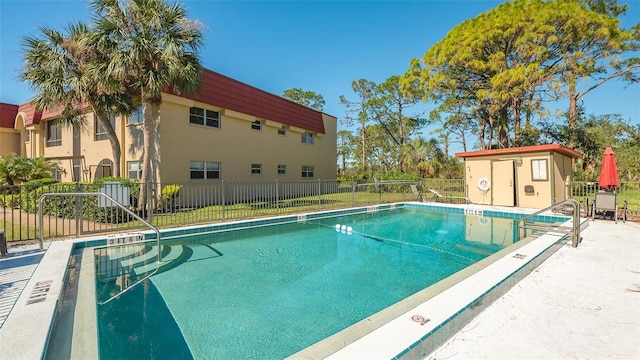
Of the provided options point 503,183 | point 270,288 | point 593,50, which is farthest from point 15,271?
point 593,50

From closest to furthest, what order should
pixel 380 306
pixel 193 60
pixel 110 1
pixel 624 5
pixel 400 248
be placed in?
pixel 380 306
pixel 400 248
pixel 110 1
pixel 193 60
pixel 624 5

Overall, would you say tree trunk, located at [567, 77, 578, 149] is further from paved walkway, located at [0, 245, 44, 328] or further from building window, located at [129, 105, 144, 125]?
paved walkway, located at [0, 245, 44, 328]

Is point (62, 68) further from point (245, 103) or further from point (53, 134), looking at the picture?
point (53, 134)

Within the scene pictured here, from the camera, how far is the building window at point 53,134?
16688 millimetres

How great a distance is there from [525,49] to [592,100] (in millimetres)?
9475

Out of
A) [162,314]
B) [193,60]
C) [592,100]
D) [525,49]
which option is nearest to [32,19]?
[193,60]

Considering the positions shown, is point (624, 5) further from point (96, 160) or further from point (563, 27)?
point (96, 160)

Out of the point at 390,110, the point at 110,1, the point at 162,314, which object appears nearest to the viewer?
the point at 162,314

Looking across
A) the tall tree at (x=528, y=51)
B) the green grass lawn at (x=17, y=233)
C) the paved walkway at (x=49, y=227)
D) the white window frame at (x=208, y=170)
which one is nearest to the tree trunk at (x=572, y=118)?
the tall tree at (x=528, y=51)

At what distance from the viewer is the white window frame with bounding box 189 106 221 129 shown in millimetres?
13305

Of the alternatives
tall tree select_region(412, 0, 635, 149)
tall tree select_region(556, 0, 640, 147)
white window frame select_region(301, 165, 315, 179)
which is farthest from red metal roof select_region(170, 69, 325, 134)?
tall tree select_region(556, 0, 640, 147)

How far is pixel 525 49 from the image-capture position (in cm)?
1591

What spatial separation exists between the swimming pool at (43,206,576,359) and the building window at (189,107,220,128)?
746cm

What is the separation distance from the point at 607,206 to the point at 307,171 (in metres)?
15.6
